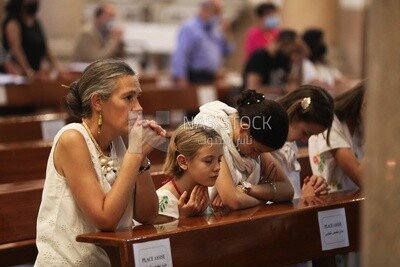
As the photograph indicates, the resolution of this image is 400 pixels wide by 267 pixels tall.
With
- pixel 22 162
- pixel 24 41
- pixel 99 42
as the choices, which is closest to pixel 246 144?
pixel 22 162

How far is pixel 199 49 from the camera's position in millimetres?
12445

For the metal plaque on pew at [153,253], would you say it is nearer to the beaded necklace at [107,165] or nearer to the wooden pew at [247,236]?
the wooden pew at [247,236]

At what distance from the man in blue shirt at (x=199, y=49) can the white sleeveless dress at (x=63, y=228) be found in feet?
25.8

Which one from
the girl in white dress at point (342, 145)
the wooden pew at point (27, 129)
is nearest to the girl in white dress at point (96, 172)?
the girl in white dress at point (342, 145)

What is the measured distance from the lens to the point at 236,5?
64.4 ft

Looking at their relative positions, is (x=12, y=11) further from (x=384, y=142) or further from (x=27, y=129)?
(x=384, y=142)

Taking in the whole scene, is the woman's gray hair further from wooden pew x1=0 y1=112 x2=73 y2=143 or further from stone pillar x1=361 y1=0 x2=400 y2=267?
wooden pew x1=0 y1=112 x2=73 y2=143

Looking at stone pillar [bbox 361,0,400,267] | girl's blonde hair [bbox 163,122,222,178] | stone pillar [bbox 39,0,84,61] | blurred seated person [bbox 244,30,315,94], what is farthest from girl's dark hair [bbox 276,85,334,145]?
stone pillar [bbox 39,0,84,61]

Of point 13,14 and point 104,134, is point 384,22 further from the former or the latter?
point 13,14

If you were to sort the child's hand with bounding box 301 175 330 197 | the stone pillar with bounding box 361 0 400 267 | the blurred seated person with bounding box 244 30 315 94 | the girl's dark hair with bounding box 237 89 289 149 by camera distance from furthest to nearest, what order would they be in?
the blurred seated person with bounding box 244 30 315 94 → the child's hand with bounding box 301 175 330 197 → the girl's dark hair with bounding box 237 89 289 149 → the stone pillar with bounding box 361 0 400 267

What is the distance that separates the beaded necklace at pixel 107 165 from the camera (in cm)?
441

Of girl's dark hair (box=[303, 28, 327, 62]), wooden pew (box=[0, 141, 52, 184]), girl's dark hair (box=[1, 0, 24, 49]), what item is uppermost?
girl's dark hair (box=[1, 0, 24, 49])

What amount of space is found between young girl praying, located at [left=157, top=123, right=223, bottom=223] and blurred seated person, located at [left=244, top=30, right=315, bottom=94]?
17.5 ft

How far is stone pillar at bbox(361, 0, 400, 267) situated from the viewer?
10.2 ft
